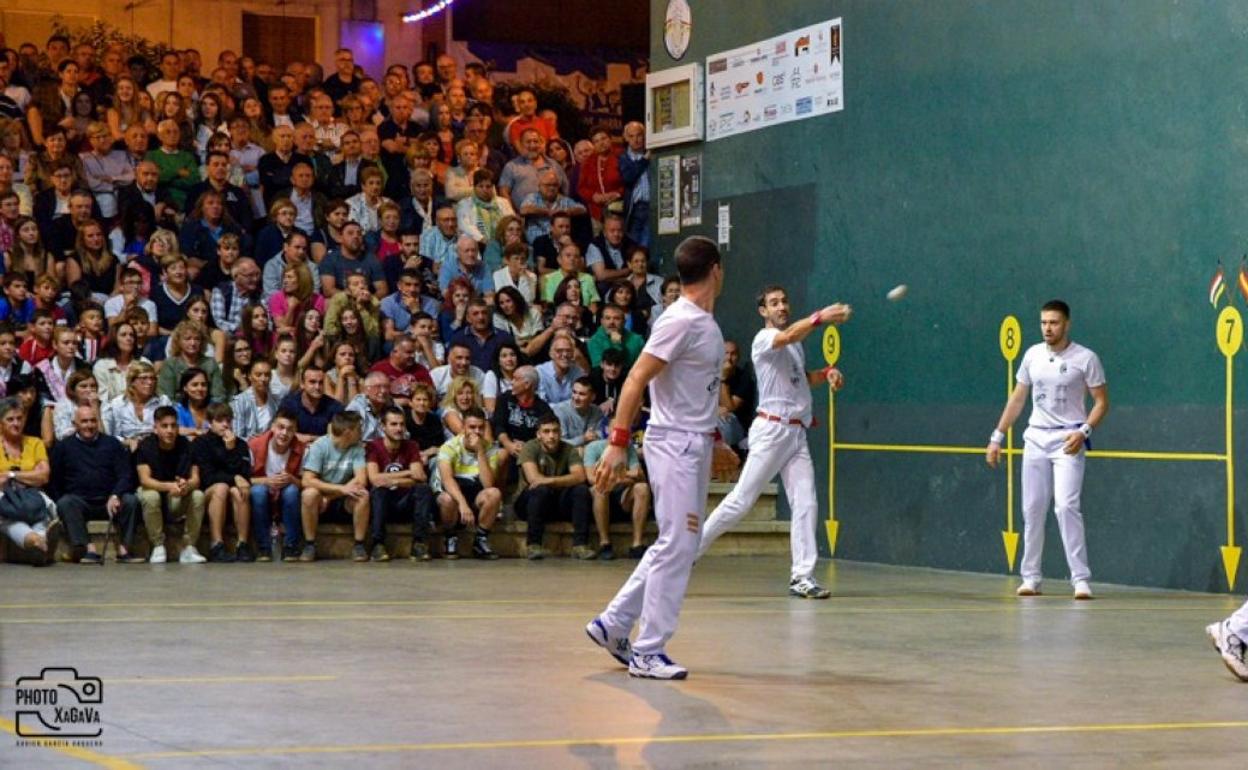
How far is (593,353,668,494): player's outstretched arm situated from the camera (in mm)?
8242

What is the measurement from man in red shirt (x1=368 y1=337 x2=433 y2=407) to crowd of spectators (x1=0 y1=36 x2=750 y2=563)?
0.02 m

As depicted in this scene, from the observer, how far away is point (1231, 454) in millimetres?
13031

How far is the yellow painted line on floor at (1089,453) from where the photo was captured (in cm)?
1328

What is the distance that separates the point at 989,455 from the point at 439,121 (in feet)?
29.8

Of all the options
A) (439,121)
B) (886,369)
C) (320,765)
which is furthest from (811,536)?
(439,121)

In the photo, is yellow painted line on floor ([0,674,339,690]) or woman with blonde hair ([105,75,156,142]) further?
woman with blonde hair ([105,75,156,142])

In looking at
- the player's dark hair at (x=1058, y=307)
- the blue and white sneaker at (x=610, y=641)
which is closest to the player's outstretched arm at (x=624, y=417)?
the blue and white sneaker at (x=610, y=641)

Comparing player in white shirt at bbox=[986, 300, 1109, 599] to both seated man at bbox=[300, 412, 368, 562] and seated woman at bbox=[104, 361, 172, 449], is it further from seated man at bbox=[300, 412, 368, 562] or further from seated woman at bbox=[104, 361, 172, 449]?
seated woman at bbox=[104, 361, 172, 449]

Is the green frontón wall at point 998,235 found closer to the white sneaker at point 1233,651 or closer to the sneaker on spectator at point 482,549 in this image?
the sneaker on spectator at point 482,549

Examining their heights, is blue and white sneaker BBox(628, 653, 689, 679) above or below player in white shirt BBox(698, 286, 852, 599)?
below

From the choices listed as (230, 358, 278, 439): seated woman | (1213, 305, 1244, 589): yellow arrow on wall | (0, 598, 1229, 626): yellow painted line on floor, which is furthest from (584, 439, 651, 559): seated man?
(1213, 305, 1244, 589): yellow arrow on wall

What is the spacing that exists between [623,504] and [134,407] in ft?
12.9

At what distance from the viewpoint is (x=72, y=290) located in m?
17.0

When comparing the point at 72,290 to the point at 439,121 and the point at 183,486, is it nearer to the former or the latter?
the point at 183,486
